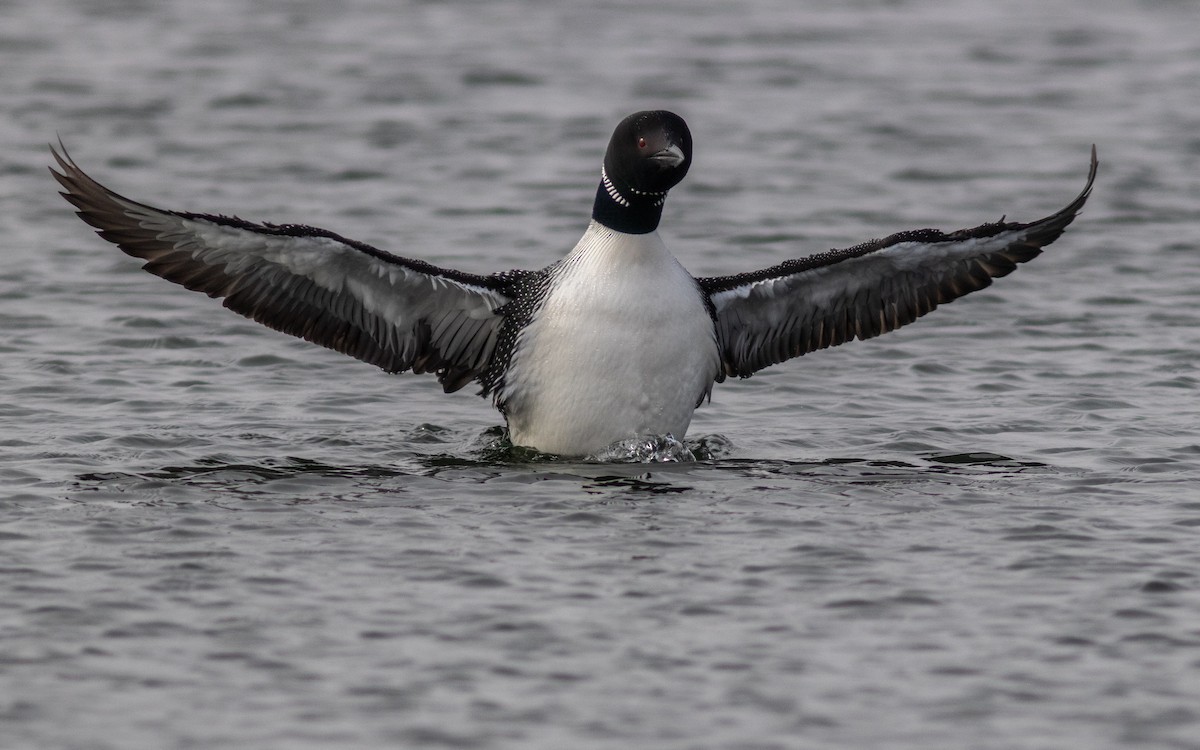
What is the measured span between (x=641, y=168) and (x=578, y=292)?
69 cm

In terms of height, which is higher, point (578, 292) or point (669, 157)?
point (669, 157)

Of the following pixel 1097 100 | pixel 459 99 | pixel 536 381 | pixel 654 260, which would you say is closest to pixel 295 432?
pixel 536 381

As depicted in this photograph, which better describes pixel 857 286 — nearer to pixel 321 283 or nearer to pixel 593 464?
pixel 593 464

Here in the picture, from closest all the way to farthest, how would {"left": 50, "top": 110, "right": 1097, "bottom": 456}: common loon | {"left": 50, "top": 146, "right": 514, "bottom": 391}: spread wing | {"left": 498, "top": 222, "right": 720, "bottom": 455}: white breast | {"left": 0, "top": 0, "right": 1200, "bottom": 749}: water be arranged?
{"left": 0, "top": 0, "right": 1200, "bottom": 749}: water
{"left": 50, "top": 146, "right": 514, "bottom": 391}: spread wing
{"left": 50, "top": 110, "right": 1097, "bottom": 456}: common loon
{"left": 498, "top": 222, "right": 720, "bottom": 455}: white breast

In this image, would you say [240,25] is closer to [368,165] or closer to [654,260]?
[368,165]

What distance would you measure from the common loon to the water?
0.41 m

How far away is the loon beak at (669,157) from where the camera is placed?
927 cm

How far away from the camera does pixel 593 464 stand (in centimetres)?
980

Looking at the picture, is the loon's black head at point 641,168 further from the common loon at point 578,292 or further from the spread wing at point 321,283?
the spread wing at point 321,283

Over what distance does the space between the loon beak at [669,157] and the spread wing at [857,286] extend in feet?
3.03

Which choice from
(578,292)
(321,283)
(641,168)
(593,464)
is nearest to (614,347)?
(578,292)

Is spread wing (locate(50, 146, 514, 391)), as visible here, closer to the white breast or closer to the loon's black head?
the white breast

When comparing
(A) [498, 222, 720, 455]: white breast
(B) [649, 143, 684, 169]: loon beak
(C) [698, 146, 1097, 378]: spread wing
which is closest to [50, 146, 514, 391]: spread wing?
(A) [498, 222, 720, 455]: white breast

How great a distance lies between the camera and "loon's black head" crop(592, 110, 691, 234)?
30.6 feet
